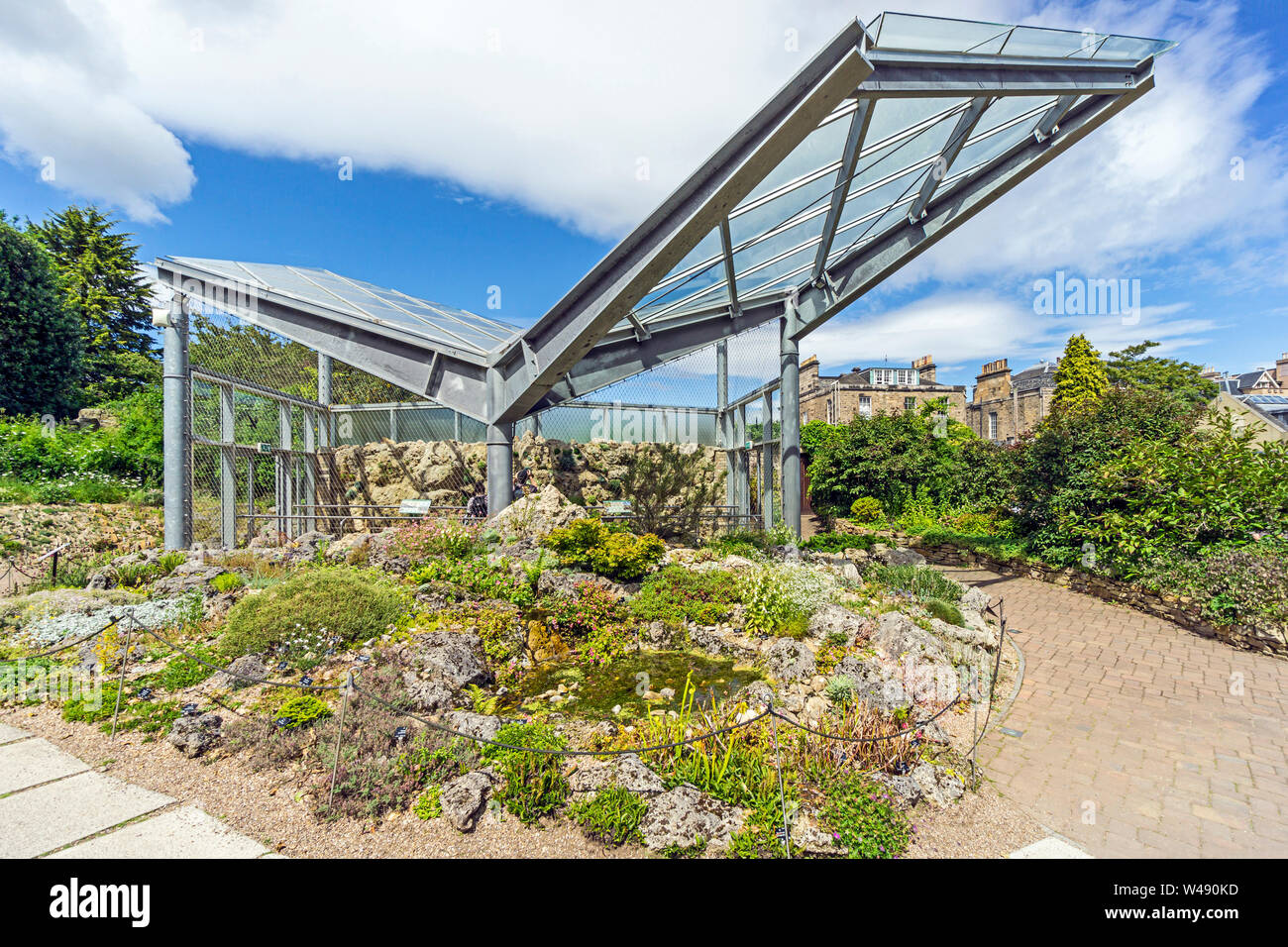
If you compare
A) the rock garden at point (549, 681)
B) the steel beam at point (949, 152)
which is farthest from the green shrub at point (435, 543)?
the steel beam at point (949, 152)

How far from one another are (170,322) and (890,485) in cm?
1883

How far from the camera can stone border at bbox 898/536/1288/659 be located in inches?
267

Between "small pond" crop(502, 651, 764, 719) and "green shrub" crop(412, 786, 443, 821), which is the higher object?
"green shrub" crop(412, 786, 443, 821)

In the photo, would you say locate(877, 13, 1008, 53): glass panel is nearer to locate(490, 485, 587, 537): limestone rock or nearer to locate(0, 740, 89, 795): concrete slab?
locate(490, 485, 587, 537): limestone rock

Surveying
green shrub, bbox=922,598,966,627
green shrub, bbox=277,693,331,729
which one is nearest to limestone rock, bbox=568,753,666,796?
green shrub, bbox=277,693,331,729

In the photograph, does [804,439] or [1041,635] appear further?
[804,439]

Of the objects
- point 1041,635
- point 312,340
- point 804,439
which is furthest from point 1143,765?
point 804,439

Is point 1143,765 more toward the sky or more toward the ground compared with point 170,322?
more toward the ground

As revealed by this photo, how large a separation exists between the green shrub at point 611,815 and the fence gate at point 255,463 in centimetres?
1032

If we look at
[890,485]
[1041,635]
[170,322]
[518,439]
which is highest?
[170,322]

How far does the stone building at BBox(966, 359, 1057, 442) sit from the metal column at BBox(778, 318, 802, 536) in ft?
83.1
